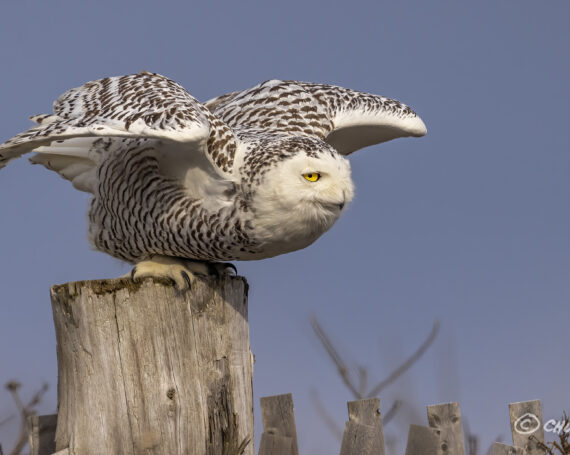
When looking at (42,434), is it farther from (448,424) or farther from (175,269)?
(448,424)

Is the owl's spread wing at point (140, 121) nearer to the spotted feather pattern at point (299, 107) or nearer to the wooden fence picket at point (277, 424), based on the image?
the spotted feather pattern at point (299, 107)

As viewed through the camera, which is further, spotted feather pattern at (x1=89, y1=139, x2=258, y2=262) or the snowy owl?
spotted feather pattern at (x1=89, y1=139, x2=258, y2=262)

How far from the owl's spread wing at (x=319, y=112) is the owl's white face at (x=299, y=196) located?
94 cm

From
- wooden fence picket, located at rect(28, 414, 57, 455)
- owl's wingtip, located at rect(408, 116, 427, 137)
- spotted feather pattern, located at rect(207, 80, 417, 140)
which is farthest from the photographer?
owl's wingtip, located at rect(408, 116, 427, 137)

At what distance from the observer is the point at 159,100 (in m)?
3.92

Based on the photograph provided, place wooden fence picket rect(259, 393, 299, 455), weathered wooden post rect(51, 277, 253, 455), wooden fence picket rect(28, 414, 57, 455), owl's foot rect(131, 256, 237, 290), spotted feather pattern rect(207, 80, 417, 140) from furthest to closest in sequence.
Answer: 1. spotted feather pattern rect(207, 80, 417, 140)
2. wooden fence picket rect(28, 414, 57, 455)
3. wooden fence picket rect(259, 393, 299, 455)
4. owl's foot rect(131, 256, 237, 290)
5. weathered wooden post rect(51, 277, 253, 455)

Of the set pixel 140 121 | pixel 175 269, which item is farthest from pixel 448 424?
pixel 140 121

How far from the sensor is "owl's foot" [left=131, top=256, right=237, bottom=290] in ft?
12.8

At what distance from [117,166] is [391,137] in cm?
206

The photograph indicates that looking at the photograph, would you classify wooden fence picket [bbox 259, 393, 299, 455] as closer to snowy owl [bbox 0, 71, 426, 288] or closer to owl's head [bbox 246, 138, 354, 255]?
snowy owl [bbox 0, 71, 426, 288]

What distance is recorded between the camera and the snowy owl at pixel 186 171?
Result: 3.61 metres

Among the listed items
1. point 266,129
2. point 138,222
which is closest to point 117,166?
point 138,222

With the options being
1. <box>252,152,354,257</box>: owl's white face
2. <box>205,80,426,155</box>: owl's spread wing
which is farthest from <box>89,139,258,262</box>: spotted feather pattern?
<box>205,80,426,155</box>: owl's spread wing

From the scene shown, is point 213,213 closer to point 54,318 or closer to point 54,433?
point 54,318
